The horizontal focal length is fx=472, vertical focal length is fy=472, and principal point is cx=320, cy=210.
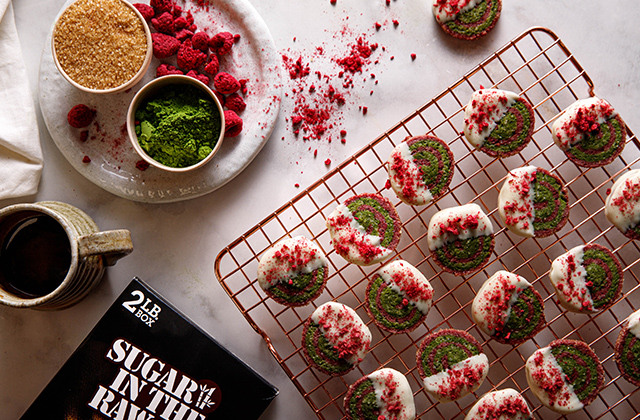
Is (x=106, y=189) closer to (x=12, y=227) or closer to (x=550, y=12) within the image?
(x=12, y=227)

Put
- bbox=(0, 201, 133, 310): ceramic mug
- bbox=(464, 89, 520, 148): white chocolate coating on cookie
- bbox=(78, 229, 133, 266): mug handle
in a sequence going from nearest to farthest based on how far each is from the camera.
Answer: bbox=(78, 229, 133, 266): mug handle
bbox=(0, 201, 133, 310): ceramic mug
bbox=(464, 89, 520, 148): white chocolate coating on cookie

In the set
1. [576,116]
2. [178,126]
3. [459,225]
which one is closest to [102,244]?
[178,126]

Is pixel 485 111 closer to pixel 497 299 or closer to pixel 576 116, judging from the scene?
pixel 576 116

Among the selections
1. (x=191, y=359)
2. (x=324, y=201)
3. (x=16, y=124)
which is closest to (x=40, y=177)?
(x=16, y=124)

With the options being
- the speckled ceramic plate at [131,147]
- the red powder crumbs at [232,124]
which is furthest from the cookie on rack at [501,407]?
the red powder crumbs at [232,124]

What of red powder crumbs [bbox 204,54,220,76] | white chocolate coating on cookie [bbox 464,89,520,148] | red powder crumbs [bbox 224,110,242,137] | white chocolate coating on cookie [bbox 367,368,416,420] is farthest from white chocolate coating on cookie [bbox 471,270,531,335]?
red powder crumbs [bbox 204,54,220,76]

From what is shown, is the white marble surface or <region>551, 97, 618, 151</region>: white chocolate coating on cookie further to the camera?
the white marble surface

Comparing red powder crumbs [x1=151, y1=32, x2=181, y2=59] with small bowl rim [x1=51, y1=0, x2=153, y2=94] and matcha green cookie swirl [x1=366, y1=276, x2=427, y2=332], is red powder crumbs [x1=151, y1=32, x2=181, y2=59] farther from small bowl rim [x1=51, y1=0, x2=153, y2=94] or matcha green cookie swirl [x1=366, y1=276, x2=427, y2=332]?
matcha green cookie swirl [x1=366, y1=276, x2=427, y2=332]
